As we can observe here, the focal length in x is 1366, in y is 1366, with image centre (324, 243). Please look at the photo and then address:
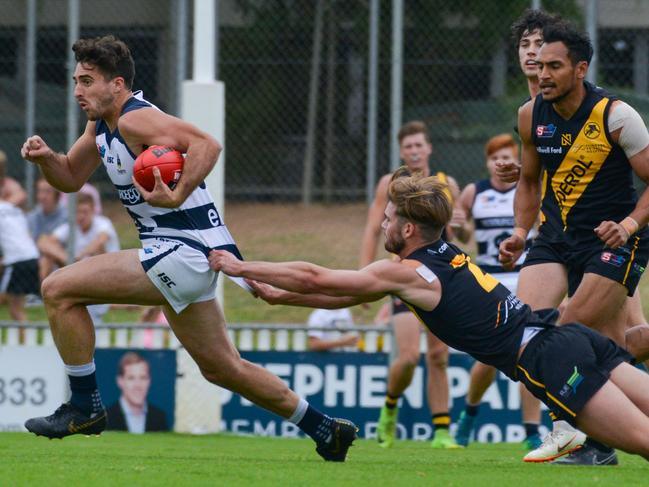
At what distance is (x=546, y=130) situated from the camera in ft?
24.3

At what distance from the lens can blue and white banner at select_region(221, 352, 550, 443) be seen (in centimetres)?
1152

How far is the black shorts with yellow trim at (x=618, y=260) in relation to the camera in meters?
7.26

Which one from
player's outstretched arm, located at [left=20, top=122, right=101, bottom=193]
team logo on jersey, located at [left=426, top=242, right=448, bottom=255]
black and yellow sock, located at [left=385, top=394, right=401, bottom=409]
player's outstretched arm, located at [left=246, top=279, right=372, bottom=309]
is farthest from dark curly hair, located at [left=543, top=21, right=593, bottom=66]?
black and yellow sock, located at [left=385, top=394, right=401, bottom=409]

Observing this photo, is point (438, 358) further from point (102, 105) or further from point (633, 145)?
point (102, 105)

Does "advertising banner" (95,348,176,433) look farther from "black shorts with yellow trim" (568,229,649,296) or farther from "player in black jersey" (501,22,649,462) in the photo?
"black shorts with yellow trim" (568,229,649,296)

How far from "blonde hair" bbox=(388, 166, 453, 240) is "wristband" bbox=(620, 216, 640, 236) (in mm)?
1182

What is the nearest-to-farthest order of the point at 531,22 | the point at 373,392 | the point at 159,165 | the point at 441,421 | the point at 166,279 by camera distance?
1. the point at 159,165
2. the point at 166,279
3. the point at 531,22
4. the point at 441,421
5. the point at 373,392

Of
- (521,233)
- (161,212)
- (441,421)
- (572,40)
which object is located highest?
(572,40)

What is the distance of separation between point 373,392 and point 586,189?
4.56 m

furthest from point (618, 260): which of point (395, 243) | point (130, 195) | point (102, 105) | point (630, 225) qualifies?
point (102, 105)

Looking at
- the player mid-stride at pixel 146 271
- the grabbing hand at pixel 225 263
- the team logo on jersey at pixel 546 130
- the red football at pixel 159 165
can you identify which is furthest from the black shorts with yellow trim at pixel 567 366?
the red football at pixel 159 165

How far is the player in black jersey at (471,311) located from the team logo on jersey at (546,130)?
118 centimetres

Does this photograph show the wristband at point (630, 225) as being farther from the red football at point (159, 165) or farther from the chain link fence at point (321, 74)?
the chain link fence at point (321, 74)

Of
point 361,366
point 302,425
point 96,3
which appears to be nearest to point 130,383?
point 361,366
